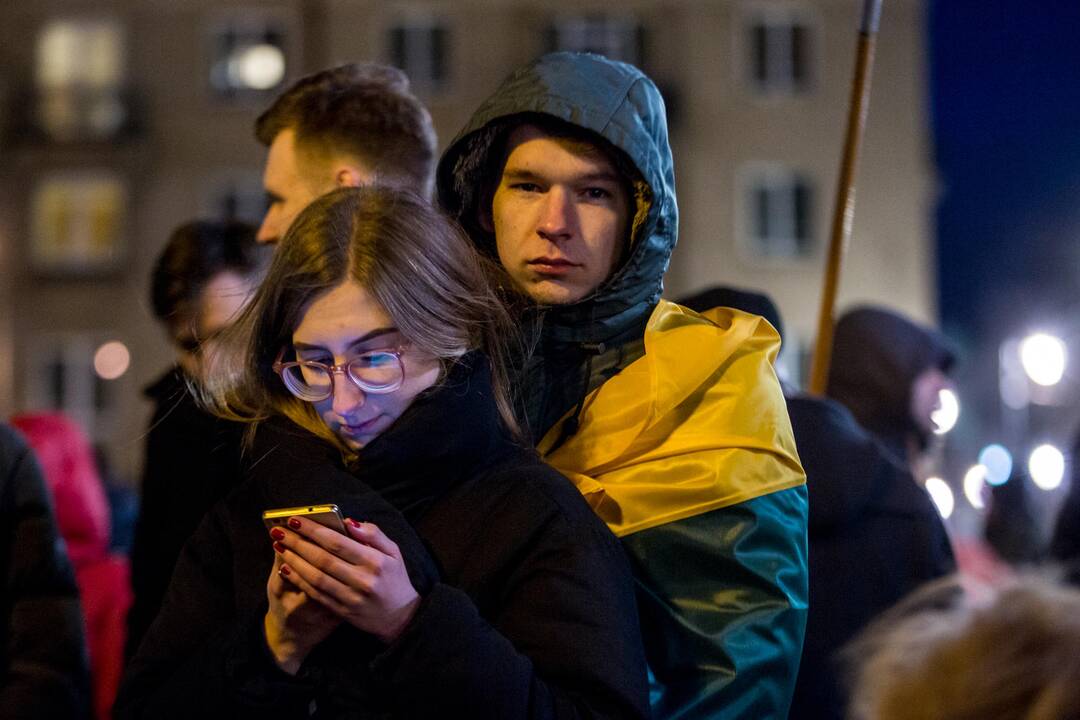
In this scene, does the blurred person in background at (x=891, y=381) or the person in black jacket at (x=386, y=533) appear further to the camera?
the blurred person in background at (x=891, y=381)

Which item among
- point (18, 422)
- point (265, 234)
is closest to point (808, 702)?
point (265, 234)

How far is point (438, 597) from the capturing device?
1883mm

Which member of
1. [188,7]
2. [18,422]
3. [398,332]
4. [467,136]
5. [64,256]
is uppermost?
[188,7]

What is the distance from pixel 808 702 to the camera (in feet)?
9.78

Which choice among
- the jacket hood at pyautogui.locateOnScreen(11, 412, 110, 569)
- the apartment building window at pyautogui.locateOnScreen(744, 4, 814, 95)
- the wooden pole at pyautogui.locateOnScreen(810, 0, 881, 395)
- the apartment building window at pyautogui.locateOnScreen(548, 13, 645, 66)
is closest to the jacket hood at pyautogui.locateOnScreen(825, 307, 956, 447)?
the wooden pole at pyautogui.locateOnScreen(810, 0, 881, 395)

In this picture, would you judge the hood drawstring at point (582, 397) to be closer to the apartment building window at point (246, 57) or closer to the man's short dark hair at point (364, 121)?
the man's short dark hair at point (364, 121)

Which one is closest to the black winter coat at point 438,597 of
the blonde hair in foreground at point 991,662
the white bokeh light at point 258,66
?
the blonde hair in foreground at point 991,662

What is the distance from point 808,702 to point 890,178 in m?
20.4

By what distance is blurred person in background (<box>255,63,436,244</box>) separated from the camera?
3.18m

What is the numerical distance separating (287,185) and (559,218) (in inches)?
39.6

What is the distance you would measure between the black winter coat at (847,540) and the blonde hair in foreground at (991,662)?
1542 millimetres

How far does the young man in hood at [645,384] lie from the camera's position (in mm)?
2164

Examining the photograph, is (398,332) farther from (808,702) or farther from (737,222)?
(737,222)

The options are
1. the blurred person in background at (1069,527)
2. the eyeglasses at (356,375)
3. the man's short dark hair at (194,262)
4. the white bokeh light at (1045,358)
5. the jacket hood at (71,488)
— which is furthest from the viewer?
the white bokeh light at (1045,358)
